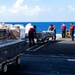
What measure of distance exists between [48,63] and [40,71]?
226 centimetres

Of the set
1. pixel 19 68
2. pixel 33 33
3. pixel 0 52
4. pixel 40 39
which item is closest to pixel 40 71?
pixel 19 68

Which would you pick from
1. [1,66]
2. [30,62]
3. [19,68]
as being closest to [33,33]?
[30,62]

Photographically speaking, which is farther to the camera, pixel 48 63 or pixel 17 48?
pixel 48 63

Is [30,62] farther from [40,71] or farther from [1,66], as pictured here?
[1,66]

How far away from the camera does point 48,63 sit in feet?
48.5

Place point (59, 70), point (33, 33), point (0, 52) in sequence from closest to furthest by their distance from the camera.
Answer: point (0, 52) → point (59, 70) → point (33, 33)

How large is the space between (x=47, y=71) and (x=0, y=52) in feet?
8.06

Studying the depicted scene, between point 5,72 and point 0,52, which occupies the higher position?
point 0,52

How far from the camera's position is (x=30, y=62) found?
593 inches

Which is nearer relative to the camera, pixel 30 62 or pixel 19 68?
pixel 19 68

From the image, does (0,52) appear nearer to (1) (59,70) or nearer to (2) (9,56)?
(2) (9,56)

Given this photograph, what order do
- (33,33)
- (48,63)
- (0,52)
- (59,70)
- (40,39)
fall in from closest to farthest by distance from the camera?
(0,52) → (59,70) → (48,63) → (33,33) → (40,39)

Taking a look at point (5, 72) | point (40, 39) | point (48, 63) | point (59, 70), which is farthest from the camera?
point (40, 39)

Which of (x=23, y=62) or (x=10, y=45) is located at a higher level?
(x=10, y=45)
